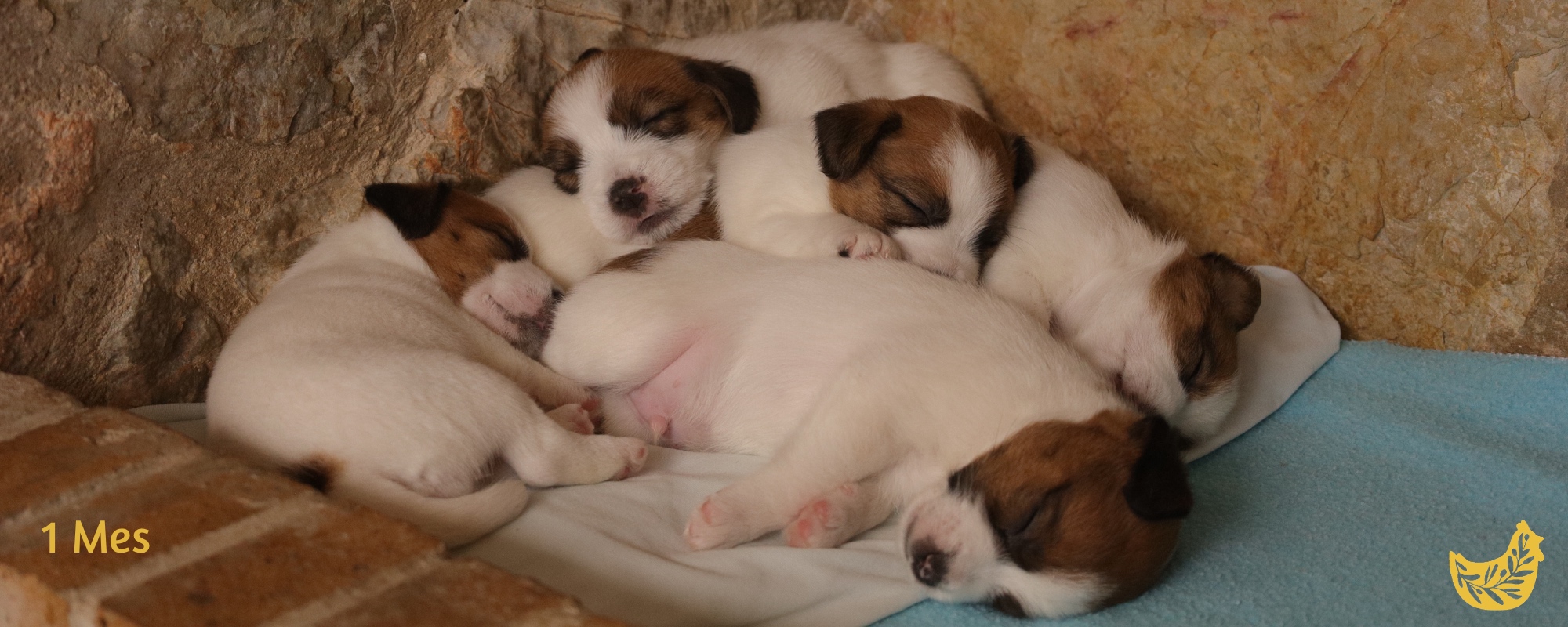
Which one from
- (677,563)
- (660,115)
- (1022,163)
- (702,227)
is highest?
(660,115)

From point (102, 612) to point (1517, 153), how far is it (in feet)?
13.1

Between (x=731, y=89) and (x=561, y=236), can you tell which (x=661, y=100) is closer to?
(x=731, y=89)

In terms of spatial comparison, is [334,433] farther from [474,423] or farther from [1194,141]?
[1194,141]

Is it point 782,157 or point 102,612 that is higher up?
point 782,157

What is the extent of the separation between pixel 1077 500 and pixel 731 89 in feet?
7.13

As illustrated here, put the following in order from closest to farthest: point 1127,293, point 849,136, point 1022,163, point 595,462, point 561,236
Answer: point 595,462 → point 1127,293 → point 849,136 → point 1022,163 → point 561,236

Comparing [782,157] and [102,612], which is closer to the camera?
[102,612]

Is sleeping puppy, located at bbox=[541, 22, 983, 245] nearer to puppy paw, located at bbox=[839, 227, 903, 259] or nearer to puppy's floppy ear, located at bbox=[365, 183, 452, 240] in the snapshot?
puppy's floppy ear, located at bbox=[365, 183, 452, 240]

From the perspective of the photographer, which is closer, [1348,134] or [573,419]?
[573,419]

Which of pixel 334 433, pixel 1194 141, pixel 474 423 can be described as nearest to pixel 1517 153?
pixel 1194 141

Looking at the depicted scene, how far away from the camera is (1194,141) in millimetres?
4191

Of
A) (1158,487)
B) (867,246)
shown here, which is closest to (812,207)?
(867,246)

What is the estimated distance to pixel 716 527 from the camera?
2809 millimetres

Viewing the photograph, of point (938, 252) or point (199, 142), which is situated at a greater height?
point (199, 142)
